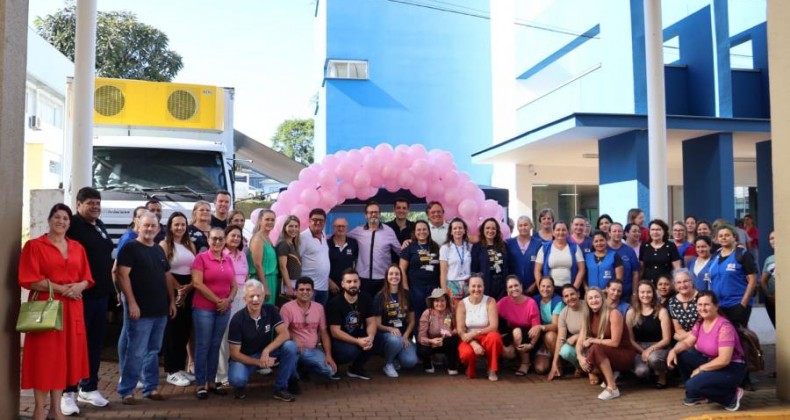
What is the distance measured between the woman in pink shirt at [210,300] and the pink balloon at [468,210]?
3965mm

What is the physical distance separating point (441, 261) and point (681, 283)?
269 centimetres

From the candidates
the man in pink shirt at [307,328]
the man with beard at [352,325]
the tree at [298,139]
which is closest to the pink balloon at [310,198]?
the man with beard at [352,325]

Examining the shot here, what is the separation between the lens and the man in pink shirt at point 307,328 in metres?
6.91

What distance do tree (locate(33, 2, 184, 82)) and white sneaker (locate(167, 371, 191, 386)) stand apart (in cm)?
2379

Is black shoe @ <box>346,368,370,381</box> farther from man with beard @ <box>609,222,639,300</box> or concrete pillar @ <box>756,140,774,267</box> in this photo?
concrete pillar @ <box>756,140,774,267</box>

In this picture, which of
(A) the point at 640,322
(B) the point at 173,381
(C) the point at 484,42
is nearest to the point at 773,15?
(A) the point at 640,322

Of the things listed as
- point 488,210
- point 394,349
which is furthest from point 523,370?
point 488,210

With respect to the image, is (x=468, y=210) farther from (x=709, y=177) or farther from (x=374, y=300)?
(x=709, y=177)

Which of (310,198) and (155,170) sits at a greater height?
(155,170)

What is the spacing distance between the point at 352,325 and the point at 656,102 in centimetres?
635

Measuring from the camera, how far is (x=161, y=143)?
933 centimetres

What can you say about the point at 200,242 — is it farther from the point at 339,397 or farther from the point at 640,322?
the point at 640,322

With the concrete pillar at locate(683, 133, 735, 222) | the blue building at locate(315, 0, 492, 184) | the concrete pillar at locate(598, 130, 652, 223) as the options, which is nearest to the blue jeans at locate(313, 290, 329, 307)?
the concrete pillar at locate(598, 130, 652, 223)

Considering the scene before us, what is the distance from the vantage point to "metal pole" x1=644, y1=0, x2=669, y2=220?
1023 cm
